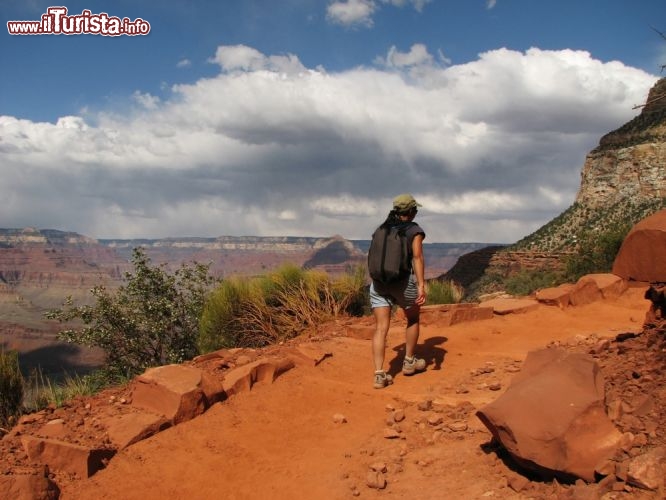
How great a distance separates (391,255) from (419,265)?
0.31 meters

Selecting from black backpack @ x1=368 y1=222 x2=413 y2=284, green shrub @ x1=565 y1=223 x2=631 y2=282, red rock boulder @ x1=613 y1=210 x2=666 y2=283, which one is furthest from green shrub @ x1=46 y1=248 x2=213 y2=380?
green shrub @ x1=565 y1=223 x2=631 y2=282

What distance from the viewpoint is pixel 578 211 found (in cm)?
4125

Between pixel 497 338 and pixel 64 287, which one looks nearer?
pixel 497 338

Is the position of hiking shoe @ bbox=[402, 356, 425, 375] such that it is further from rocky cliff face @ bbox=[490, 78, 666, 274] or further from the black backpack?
rocky cliff face @ bbox=[490, 78, 666, 274]

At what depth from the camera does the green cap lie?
5738 mm

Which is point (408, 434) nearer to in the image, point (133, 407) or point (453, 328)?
point (133, 407)

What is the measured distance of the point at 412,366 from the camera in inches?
238

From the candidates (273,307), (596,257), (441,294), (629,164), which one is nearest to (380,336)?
(273,307)

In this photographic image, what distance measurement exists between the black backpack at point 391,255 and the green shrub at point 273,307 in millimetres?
3877

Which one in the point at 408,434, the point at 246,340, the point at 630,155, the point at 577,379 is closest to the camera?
the point at 577,379

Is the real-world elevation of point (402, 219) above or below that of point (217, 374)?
above

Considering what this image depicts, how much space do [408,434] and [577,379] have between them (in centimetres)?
147

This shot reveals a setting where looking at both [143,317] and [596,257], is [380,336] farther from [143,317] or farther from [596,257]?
[596,257]

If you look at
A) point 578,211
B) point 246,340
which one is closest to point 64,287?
point 578,211
